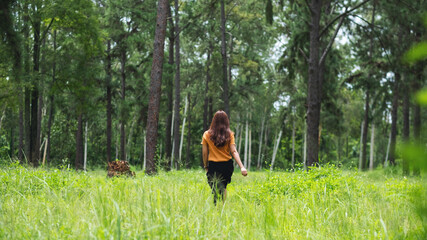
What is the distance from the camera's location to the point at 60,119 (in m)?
47.0

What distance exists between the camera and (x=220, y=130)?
6527mm

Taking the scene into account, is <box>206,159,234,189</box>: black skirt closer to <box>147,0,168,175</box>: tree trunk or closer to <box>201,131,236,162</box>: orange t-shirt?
<box>201,131,236,162</box>: orange t-shirt

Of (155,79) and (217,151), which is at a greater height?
(155,79)

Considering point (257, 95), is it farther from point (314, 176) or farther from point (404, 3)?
point (314, 176)

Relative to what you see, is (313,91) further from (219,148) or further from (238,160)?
(238,160)

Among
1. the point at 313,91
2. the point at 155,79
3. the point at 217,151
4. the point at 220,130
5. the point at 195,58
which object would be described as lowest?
the point at 217,151

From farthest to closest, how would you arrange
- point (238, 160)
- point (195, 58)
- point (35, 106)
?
point (195, 58) < point (35, 106) < point (238, 160)

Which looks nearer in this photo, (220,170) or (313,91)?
(220,170)

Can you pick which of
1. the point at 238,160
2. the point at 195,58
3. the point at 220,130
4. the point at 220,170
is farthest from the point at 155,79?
the point at 195,58

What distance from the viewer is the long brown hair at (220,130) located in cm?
645

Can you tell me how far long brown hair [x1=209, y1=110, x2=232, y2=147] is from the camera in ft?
21.2

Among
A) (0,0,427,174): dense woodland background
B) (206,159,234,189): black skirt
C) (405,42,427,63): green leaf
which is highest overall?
(0,0,427,174): dense woodland background

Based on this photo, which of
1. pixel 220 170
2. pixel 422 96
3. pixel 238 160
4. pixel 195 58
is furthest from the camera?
pixel 195 58

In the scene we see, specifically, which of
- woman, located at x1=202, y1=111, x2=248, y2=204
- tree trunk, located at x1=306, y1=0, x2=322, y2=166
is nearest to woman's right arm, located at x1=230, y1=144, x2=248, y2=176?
woman, located at x1=202, y1=111, x2=248, y2=204
